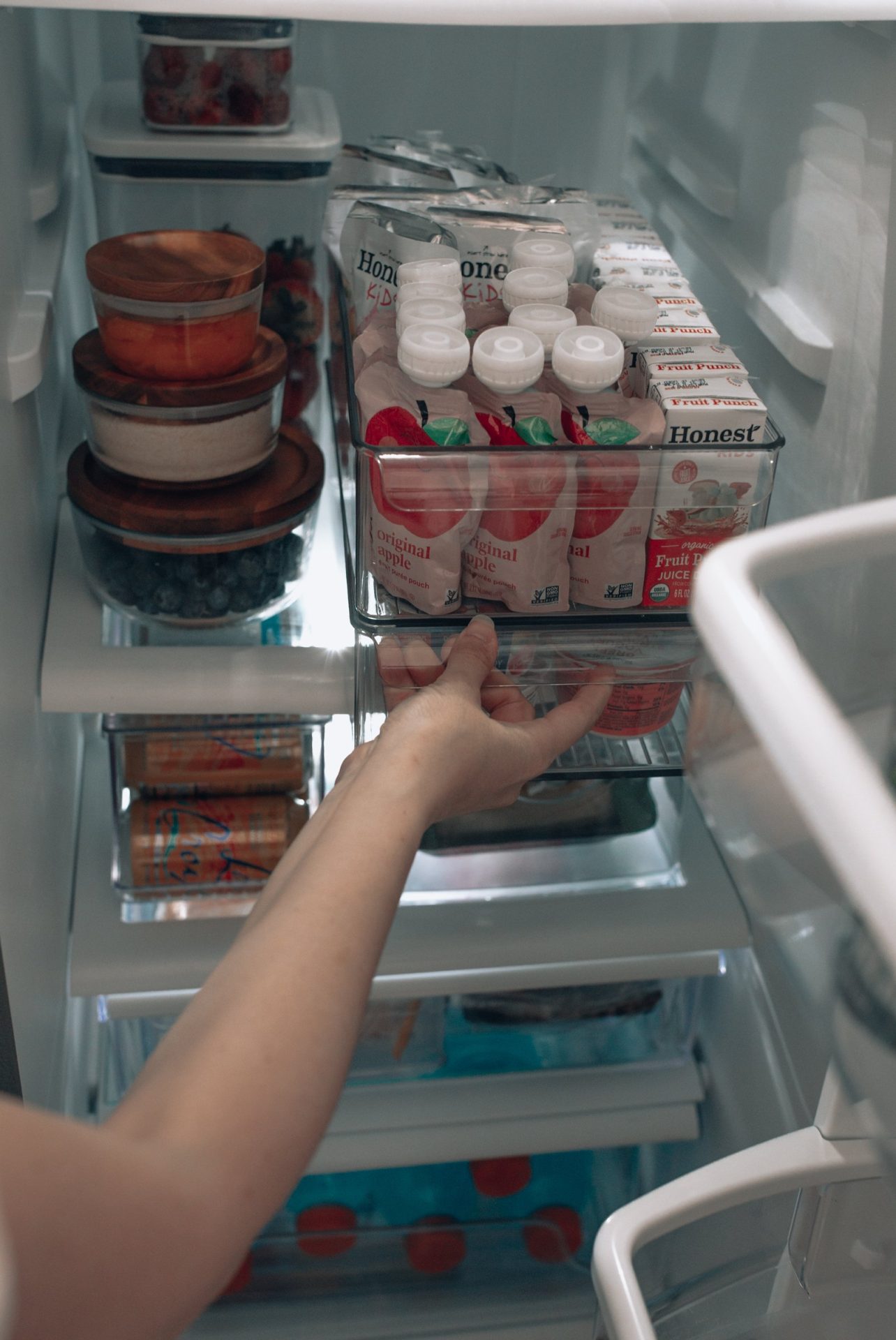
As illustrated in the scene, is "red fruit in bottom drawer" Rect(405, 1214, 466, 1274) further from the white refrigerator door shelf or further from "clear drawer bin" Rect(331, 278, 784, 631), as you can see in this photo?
"clear drawer bin" Rect(331, 278, 784, 631)

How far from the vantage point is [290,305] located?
1.26 m

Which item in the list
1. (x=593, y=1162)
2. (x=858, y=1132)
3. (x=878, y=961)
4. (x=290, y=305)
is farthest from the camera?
(x=593, y=1162)

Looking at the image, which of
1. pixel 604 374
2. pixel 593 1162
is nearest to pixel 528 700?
pixel 604 374

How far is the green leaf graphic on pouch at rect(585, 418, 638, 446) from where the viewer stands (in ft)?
2.83

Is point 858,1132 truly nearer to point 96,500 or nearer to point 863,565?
point 863,565

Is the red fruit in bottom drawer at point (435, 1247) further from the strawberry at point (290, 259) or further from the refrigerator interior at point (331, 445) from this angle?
the strawberry at point (290, 259)

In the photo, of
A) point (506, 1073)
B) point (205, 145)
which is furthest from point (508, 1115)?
point (205, 145)

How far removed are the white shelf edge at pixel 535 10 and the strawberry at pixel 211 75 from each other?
1.61 ft

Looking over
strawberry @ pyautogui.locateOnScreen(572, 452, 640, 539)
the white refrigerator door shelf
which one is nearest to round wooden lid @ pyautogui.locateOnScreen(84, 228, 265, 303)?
strawberry @ pyautogui.locateOnScreen(572, 452, 640, 539)

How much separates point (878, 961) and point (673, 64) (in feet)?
4.12

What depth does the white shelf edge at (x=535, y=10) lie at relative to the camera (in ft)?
Result: 2.33

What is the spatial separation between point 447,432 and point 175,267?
293 mm

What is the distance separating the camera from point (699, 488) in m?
Result: 0.89

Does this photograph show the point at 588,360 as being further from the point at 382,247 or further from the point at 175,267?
the point at 175,267
